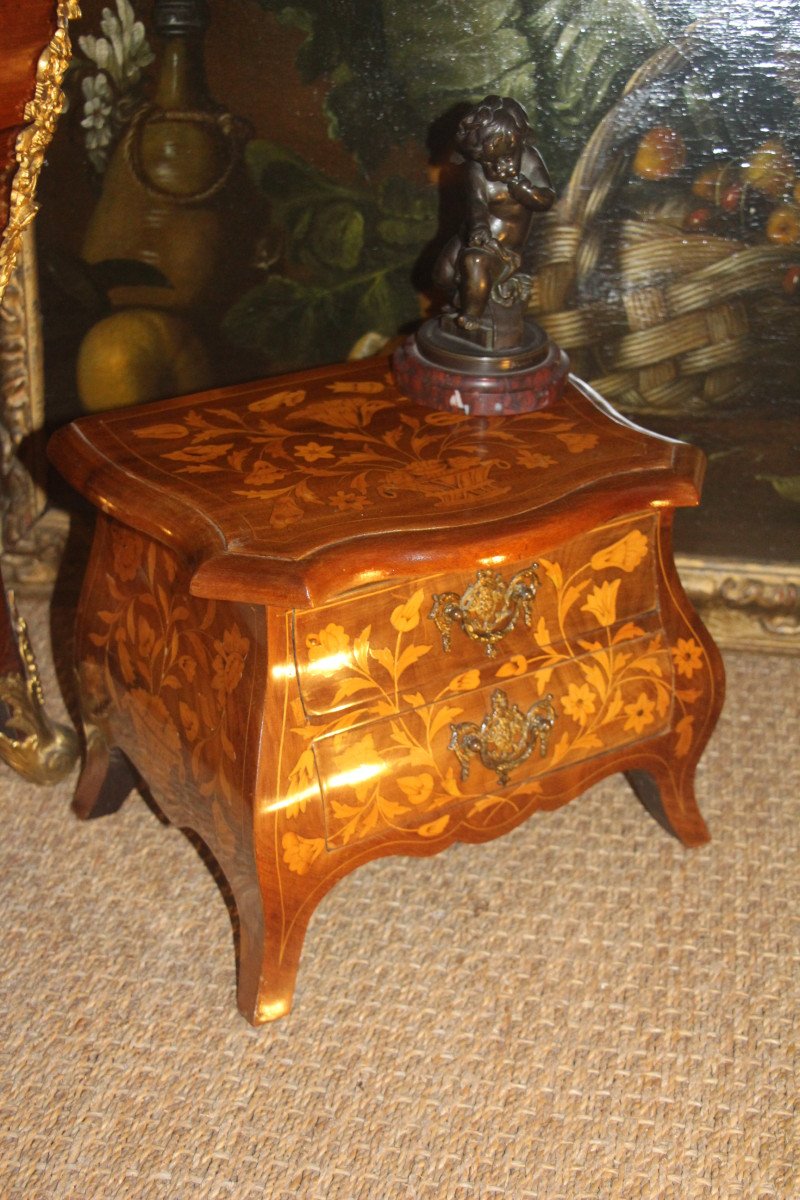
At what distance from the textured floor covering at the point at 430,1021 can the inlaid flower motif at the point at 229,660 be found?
351 mm

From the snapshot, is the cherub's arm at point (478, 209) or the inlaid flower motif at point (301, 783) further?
the cherub's arm at point (478, 209)

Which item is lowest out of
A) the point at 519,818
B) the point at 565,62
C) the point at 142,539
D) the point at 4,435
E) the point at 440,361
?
the point at 519,818

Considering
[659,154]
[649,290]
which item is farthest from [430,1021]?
Answer: [659,154]

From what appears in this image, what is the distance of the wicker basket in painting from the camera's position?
181 centimetres

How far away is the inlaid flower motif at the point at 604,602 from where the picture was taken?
4.85 feet

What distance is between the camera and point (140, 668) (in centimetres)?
150

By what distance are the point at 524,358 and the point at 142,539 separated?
18.1 inches

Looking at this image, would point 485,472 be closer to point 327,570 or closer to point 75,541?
point 327,570

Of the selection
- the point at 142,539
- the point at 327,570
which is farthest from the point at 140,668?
the point at 327,570

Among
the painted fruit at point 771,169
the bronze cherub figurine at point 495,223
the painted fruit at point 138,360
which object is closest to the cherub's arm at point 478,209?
the bronze cherub figurine at point 495,223

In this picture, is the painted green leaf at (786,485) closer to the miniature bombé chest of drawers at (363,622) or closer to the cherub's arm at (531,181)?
the miniature bombé chest of drawers at (363,622)

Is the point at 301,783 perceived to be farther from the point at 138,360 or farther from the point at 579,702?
the point at 138,360

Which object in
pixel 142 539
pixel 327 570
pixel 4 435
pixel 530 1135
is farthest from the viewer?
pixel 4 435

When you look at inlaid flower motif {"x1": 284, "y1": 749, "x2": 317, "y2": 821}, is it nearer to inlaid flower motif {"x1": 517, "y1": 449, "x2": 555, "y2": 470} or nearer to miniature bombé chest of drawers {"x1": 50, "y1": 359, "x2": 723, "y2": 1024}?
miniature bombé chest of drawers {"x1": 50, "y1": 359, "x2": 723, "y2": 1024}
